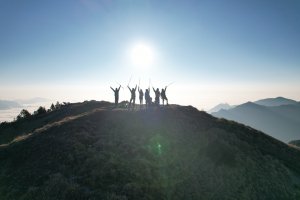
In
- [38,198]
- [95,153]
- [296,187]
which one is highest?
[95,153]

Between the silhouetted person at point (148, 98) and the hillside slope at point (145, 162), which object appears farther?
the silhouetted person at point (148, 98)

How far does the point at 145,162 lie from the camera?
87.4 ft

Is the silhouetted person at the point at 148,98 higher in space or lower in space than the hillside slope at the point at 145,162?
higher

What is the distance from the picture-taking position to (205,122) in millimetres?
39719

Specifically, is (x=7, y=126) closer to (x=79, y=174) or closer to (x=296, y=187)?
(x=79, y=174)

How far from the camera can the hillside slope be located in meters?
22.2

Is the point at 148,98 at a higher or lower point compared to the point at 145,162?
higher

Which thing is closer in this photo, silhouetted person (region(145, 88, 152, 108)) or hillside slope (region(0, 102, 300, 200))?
hillside slope (region(0, 102, 300, 200))

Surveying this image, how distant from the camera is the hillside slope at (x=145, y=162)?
72.9 ft

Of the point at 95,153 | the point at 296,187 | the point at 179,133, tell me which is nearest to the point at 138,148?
the point at 95,153

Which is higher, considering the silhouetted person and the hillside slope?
the silhouetted person

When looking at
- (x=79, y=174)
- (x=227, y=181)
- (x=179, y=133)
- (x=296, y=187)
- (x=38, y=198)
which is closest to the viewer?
(x=38, y=198)

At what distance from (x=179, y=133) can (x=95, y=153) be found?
12.2 meters

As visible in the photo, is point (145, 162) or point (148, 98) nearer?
point (145, 162)
